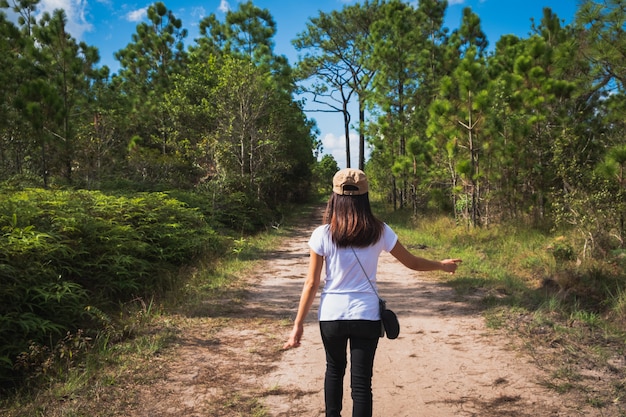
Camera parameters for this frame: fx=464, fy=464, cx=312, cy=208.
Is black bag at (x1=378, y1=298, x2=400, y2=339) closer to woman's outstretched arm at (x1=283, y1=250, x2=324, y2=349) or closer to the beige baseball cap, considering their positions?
woman's outstretched arm at (x1=283, y1=250, x2=324, y2=349)

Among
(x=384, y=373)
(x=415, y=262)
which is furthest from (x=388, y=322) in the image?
(x=384, y=373)

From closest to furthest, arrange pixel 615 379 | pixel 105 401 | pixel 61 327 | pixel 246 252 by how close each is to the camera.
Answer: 1. pixel 105 401
2. pixel 615 379
3. pixel 61 327
4. pixel 246 252

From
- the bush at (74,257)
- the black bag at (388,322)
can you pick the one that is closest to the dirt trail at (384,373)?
the black bag at (388,322)

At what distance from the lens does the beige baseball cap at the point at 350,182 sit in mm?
2594

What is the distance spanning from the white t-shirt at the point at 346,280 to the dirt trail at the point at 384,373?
122cm

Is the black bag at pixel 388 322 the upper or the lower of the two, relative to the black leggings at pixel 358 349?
upper

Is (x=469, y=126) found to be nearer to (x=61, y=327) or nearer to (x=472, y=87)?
(x=472, y=87)

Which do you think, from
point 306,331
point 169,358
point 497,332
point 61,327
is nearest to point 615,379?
point 497,332

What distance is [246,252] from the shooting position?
456 inches

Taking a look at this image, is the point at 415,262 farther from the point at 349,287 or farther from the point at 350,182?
the point at 350,182

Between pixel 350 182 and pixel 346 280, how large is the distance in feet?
1.80

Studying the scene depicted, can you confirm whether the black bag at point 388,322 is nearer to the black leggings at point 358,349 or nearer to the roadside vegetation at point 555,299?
the black leggings at point 358,349

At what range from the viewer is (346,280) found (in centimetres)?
259

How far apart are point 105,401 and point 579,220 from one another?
879 centimetres
